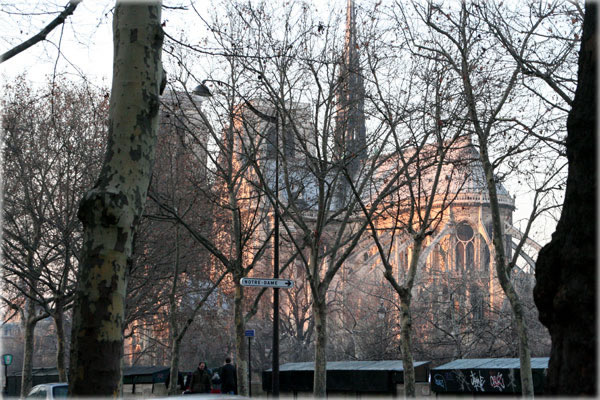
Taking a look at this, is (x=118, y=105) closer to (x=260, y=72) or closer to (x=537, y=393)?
(x=260, y=72)

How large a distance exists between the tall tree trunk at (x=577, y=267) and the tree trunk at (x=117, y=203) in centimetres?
292

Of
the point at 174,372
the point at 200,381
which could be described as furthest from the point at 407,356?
the point at 174,372

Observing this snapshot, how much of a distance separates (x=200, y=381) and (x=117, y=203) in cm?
1344

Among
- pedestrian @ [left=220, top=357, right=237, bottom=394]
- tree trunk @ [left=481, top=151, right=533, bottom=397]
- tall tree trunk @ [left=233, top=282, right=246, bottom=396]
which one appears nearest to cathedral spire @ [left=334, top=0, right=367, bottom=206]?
tree trunk @ [left=481, top=151, right=533, bottom=397]

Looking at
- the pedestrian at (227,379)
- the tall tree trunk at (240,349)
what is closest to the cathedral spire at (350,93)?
the tall tree trunk at (240,349)

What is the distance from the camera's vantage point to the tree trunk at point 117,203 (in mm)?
5578

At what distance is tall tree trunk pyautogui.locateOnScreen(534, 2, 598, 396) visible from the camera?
4.09 m

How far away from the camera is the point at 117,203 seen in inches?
232

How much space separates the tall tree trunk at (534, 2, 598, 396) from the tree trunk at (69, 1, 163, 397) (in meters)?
2.92

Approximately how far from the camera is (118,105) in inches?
244

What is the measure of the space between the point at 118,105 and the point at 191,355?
40241 mm

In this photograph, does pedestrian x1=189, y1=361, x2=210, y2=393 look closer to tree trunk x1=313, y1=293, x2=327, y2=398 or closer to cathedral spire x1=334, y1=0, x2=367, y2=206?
tree trunk x1=313, y1=293, x2=327, y2=398

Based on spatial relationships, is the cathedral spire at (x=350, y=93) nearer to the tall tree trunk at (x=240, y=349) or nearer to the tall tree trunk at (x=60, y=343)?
the tall tree trunk at (x=240, y=349)

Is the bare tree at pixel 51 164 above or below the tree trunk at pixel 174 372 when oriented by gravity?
above
